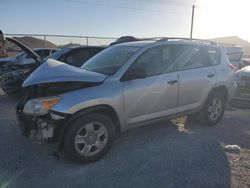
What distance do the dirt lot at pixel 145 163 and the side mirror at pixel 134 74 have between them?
121 cm

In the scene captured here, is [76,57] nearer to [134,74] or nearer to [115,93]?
[134,74]

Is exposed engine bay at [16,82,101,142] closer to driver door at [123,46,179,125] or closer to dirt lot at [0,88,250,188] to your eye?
dirt lot at [0,88,250,188]

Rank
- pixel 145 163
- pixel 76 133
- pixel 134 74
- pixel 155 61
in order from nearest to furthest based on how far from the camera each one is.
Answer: pixel 76 133 < pixel 145 163 < pixel 134 74 < pixel 155 61

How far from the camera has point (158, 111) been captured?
500cm

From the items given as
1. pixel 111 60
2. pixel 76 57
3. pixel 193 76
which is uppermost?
pixel 111 60

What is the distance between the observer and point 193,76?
547 centimetres

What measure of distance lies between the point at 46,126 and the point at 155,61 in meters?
2.20

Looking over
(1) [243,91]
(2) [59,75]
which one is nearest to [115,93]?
(2) [59,75]

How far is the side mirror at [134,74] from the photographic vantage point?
447cm

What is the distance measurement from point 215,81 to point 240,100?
2388mm

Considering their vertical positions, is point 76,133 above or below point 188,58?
below

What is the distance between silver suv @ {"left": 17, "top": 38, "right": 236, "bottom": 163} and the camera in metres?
3.98

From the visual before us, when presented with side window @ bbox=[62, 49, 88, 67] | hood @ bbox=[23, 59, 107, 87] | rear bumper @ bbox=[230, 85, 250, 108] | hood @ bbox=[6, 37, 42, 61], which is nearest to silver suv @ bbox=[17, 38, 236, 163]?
hood @ bbox=[23, 59, 107, 87]

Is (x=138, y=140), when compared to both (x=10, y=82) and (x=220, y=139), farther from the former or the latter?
(x=10, y=82)
